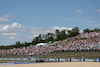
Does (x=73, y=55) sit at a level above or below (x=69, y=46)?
below

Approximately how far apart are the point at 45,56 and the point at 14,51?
1708 cm

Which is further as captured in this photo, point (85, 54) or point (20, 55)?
point (20, 55)

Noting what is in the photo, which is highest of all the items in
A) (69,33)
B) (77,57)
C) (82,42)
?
(69,33)

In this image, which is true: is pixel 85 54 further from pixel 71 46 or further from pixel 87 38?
pixel 87 38

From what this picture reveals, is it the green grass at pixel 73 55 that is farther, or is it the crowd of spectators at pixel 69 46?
the crowd of spectators at pixel 69 46

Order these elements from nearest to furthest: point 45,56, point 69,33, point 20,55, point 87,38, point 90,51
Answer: point 90,51
point 45,56
point 20,55
point 87,38
point 69,33

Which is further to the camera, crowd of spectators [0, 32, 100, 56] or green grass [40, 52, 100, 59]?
crowd of spectators [0, 32, 100, 56]

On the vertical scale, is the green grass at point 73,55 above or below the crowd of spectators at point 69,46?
below

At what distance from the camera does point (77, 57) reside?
5381 cm

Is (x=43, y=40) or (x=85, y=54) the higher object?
(x=43, y=40)

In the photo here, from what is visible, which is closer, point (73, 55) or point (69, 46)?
point (73, 55)

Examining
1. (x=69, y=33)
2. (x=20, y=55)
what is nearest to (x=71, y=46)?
(x=20, y=55)

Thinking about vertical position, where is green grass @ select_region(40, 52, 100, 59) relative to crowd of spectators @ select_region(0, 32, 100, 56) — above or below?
below

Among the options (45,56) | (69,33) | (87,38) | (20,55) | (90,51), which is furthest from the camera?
(69,33)
